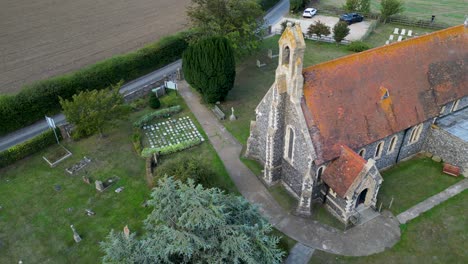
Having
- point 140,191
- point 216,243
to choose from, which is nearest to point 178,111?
point 140,191

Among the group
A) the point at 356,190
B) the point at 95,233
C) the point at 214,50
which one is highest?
the point at 214,50

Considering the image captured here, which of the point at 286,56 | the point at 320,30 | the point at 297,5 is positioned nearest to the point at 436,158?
the point at 286,56

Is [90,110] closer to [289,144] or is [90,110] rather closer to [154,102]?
[154,102]

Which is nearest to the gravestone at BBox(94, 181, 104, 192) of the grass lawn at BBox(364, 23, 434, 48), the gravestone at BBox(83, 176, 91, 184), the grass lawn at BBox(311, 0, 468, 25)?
the gravestone at BBox(83, 176, 91, 184)

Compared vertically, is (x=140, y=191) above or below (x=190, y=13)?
below

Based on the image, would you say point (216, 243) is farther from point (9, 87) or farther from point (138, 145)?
point (9, 87)
